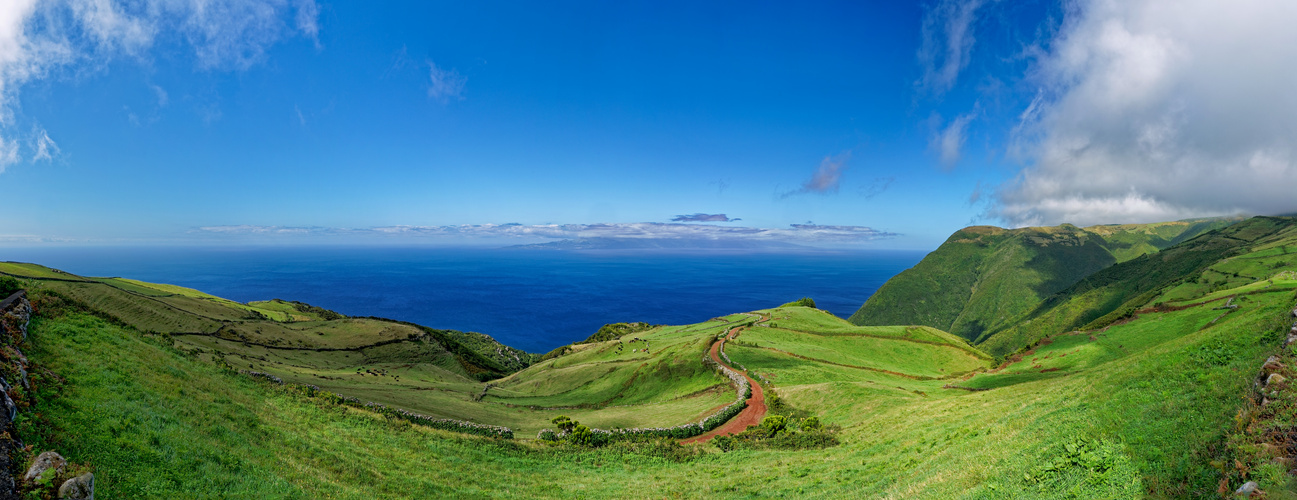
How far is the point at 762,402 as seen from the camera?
42.8m

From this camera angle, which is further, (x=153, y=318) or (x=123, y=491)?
(x=153, y=318)

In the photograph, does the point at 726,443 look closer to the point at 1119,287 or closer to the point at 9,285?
the point at 9,285

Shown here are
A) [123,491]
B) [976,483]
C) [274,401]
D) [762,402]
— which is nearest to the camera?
[123,491]

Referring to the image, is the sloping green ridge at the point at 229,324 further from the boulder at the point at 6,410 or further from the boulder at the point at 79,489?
the boulder at the point at 79,489

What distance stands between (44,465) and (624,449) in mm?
24396

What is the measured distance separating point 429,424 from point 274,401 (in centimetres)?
872

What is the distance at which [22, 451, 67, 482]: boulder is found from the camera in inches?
347

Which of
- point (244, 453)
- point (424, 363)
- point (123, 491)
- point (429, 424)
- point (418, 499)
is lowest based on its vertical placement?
point (424, 363)

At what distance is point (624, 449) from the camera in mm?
28859

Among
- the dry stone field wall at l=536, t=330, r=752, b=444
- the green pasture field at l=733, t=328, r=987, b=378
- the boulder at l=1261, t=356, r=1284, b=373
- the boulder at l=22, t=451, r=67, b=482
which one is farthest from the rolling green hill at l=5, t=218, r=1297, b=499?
→ the green pasture field at l=733, t=328, r=987, b=378

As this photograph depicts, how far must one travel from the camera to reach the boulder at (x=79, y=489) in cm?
883

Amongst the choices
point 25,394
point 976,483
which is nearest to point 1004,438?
point 976,483

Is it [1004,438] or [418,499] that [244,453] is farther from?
[1004,438]

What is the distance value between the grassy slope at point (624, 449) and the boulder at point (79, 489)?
116 cm
